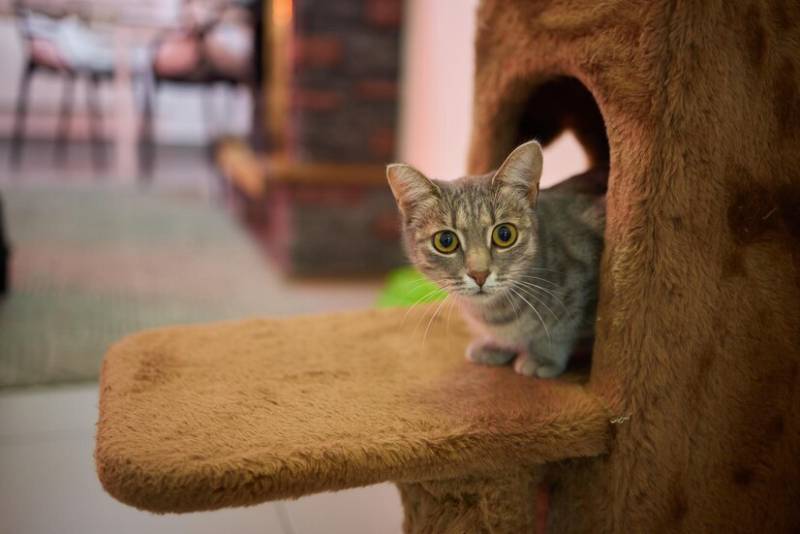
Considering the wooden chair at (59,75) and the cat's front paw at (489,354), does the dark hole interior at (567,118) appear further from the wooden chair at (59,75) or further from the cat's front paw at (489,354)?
the wooden chair at (59,75)

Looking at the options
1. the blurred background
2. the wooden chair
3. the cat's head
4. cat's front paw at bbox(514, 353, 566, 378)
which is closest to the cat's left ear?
the cat's head

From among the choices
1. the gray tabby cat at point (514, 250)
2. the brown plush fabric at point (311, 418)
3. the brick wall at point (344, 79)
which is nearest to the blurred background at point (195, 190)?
the brick wall at point (344, 79)

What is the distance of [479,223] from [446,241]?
2.2 inches

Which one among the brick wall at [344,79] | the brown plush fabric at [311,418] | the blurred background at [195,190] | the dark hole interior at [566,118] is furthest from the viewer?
the brick wall at [344,79]

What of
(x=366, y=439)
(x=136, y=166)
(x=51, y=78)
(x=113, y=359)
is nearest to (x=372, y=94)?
(x=113, y=359)

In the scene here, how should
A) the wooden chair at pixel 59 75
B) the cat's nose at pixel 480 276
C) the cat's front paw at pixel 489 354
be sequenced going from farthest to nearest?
1. the wooden chair at pixel 59 75
2. the cat's front paw at pixel 489 354
3. the cat's nose at pixel 480 276

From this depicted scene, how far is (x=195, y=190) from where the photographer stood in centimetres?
441

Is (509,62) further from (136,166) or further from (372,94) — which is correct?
(136,166)

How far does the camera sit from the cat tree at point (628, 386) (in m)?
0.89

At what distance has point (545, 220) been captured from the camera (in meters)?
1.13

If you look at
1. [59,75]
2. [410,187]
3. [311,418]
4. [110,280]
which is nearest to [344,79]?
[110,280]

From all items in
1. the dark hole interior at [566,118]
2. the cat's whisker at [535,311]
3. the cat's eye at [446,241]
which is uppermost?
the dark hole interior at [566,118]

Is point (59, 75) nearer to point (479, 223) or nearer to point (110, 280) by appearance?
point (110, 280)

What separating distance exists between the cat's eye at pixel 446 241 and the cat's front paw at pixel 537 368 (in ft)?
0.75
